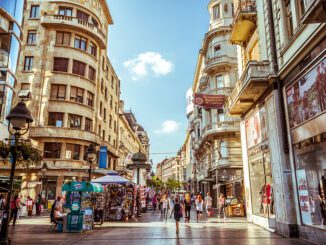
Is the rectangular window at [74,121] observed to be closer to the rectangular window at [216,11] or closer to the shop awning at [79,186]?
the shop awning at [79,186]

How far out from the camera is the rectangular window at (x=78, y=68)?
34441mm

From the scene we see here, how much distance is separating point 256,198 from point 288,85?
737cm

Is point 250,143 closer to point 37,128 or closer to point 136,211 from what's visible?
point 136,211

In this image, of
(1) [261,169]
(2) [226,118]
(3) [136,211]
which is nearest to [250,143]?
(1) [261,169]

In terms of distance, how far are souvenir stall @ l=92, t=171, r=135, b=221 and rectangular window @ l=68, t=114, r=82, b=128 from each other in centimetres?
1367

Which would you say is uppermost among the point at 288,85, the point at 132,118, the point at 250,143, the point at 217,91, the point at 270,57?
the point at 132,118

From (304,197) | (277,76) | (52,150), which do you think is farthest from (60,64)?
(304,197)

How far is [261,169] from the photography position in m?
15.8

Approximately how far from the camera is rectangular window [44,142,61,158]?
31516 millimetres

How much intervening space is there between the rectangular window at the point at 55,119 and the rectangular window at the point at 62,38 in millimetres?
8409

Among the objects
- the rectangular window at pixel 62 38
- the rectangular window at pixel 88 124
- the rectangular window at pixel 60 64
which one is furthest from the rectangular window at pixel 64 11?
the rectangular window at pixel 88 124

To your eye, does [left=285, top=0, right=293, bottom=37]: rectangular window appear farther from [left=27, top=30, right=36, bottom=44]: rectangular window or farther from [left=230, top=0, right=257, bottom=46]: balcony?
[left=27, top=30, right=36, bottom=44]: rectangular window

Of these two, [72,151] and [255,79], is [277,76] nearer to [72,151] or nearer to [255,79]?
[255,79]

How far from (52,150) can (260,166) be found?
22.9 m
